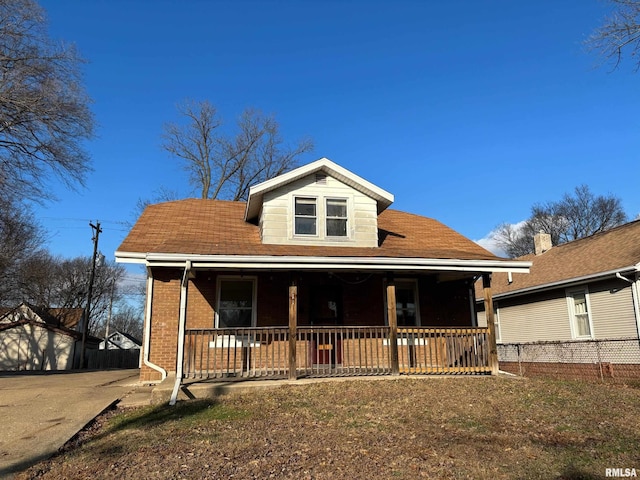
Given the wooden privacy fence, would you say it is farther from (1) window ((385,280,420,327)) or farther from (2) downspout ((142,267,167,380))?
(1) window ((385,280,420,327))

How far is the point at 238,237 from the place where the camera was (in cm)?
1283

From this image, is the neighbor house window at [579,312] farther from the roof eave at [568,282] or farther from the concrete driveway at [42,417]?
the concrete driveway at [42,417]

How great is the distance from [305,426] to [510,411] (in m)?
3.20

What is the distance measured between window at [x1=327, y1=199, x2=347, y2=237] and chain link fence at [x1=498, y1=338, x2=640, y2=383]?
7.51 metres

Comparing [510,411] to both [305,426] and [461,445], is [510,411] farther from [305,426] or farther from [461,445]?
[305,426]

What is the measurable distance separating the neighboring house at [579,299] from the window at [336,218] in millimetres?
7731

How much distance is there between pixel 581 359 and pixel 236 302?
1065cm

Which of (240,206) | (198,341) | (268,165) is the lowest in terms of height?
(198,341)

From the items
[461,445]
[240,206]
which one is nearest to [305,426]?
[461,445]

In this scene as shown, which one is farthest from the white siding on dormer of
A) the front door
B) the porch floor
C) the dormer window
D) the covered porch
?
the porch floor

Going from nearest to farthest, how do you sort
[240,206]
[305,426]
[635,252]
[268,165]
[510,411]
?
[305,426], [510,411], [635,252], [240,206], [268,165]

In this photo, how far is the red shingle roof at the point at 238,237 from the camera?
1053cm

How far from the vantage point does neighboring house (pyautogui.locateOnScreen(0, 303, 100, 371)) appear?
32469 millimetres

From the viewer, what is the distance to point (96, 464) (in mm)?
4914
